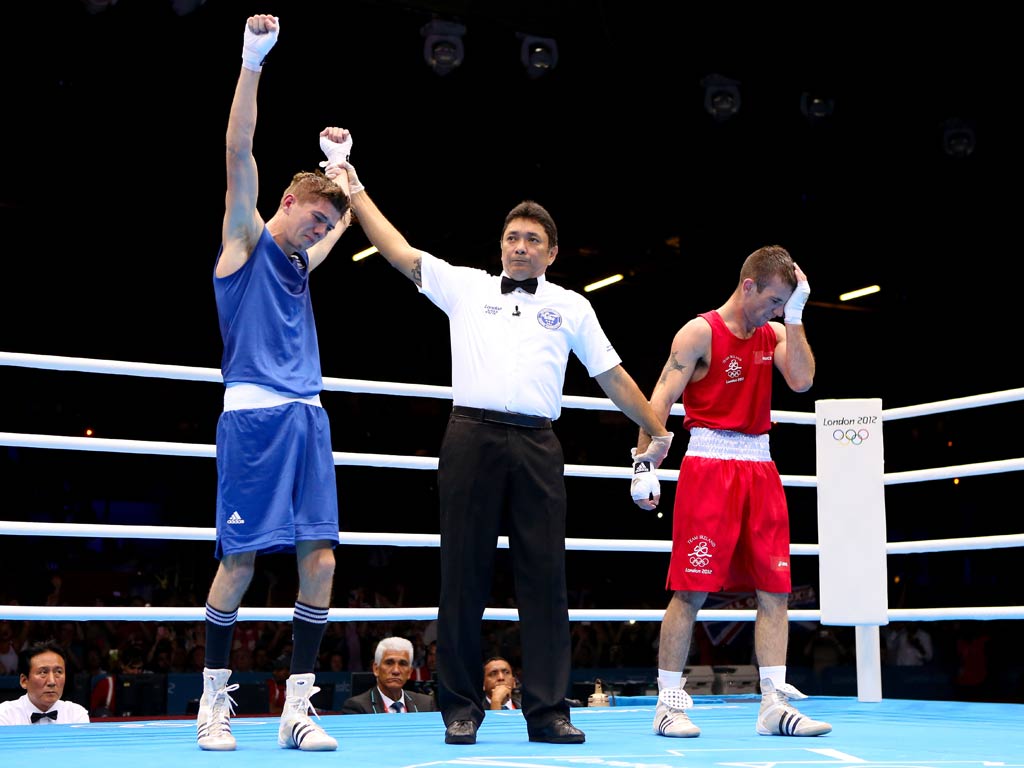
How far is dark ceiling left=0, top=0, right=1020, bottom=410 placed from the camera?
7.36m

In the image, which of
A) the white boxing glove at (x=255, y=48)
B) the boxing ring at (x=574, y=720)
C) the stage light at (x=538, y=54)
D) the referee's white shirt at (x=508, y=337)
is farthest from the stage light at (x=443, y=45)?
the white boxing glove at (x=255, y=48)

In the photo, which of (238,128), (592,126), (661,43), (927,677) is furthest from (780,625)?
(927,677)

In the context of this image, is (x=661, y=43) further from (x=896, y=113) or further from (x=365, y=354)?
(x=365, y=354)

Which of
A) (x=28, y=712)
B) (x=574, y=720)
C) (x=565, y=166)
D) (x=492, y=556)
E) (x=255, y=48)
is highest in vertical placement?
(x=565, y=166)

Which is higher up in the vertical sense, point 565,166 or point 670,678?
point 565,166

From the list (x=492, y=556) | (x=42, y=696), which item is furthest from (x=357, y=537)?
(x=42, y=696)

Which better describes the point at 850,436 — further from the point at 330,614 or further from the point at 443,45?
the point at 443,45

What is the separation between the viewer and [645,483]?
358 cm

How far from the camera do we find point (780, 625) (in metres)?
3.73

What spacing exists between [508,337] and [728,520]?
0.94 metres

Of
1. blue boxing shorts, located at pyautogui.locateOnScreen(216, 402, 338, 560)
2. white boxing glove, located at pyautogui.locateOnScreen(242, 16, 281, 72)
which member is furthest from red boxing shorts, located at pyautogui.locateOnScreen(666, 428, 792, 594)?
white boxing glove, located at pyautogui.locateOnScreen(242, 16, 281, 72)

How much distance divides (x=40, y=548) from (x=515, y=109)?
6.68 meters

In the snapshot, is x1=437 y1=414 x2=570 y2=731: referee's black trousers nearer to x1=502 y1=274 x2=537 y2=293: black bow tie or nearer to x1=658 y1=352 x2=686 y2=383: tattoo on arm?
x1=502 y1=274 x2=537 y2=293: black bow tie

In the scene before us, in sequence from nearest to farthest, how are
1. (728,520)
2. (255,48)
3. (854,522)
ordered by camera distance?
(255,48)
(728,520)
(854,522)
